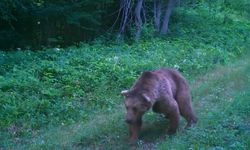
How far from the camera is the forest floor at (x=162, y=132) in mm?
8062

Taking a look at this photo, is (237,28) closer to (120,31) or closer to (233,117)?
(120,31)

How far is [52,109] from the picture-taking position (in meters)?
11.0

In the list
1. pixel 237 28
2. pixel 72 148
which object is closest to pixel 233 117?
pixel 72 148

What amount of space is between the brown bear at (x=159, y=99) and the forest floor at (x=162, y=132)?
0.93 feet

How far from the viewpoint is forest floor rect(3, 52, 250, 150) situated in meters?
8.06

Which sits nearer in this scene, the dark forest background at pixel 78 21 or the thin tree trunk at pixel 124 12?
the dark forest background at pixel 78 21

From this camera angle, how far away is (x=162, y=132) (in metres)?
9.25

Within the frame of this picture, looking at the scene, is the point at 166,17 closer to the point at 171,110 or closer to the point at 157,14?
the point at 157,14

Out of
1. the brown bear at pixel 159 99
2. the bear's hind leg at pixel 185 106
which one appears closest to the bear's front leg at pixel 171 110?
the brown bear at pixel 159 99

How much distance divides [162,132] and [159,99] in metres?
0.91

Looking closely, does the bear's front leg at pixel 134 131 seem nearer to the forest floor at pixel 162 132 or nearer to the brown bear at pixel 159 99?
the brown bear at pixel 159 99

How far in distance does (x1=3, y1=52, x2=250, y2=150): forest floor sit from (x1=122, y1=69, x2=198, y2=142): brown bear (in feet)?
0.93

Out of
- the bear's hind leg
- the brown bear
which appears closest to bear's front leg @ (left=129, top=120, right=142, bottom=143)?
the brown bear

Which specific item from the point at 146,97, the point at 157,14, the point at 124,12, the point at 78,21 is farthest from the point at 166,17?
the point at 146,97
